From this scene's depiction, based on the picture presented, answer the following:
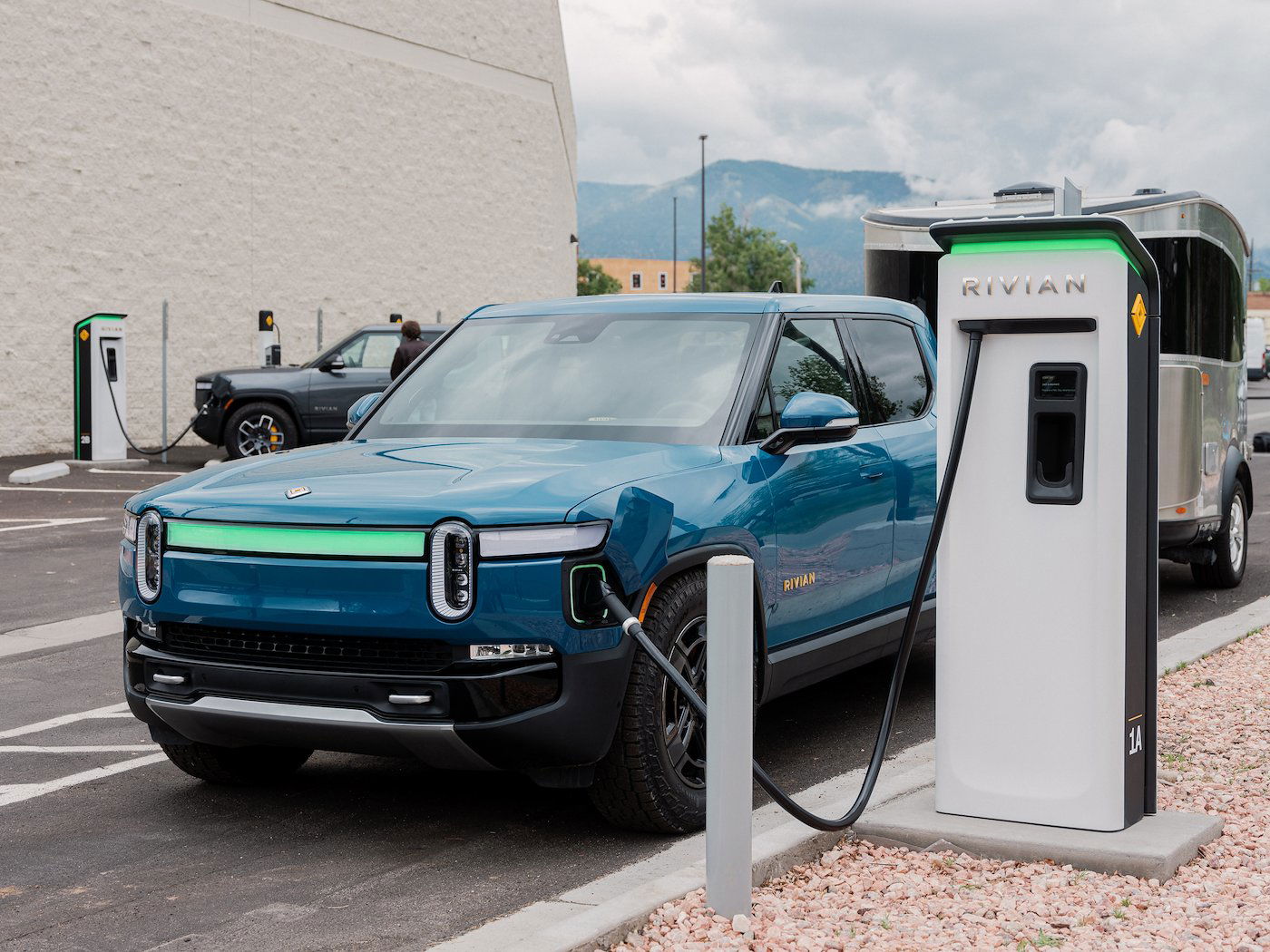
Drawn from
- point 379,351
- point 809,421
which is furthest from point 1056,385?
point 379,351

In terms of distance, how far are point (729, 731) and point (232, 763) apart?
2488 mm

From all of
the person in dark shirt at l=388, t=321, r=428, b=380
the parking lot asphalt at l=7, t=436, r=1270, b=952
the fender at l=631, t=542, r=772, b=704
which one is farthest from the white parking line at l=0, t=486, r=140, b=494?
the fender at l=631, t=542, r=772, b=704

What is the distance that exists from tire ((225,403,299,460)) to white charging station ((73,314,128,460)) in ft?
6.28

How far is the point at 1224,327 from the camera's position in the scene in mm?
10562

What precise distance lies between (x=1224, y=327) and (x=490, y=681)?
769cm

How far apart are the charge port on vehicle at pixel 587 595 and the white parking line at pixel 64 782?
237 cm

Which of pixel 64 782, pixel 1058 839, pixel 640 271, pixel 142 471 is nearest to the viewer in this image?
pixel 1058 839

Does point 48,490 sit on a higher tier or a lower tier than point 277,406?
lower

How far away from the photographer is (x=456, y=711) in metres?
4.51

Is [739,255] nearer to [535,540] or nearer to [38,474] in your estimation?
[38,474]

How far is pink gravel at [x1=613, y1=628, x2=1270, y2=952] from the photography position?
150 inches

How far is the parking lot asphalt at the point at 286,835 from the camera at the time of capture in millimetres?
4262

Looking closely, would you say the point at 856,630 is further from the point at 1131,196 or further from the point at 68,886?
the point at 1131,196

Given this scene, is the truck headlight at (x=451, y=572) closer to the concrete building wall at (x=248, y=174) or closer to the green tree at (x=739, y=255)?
Result: the concrete building wall at (x=248, y=174)
